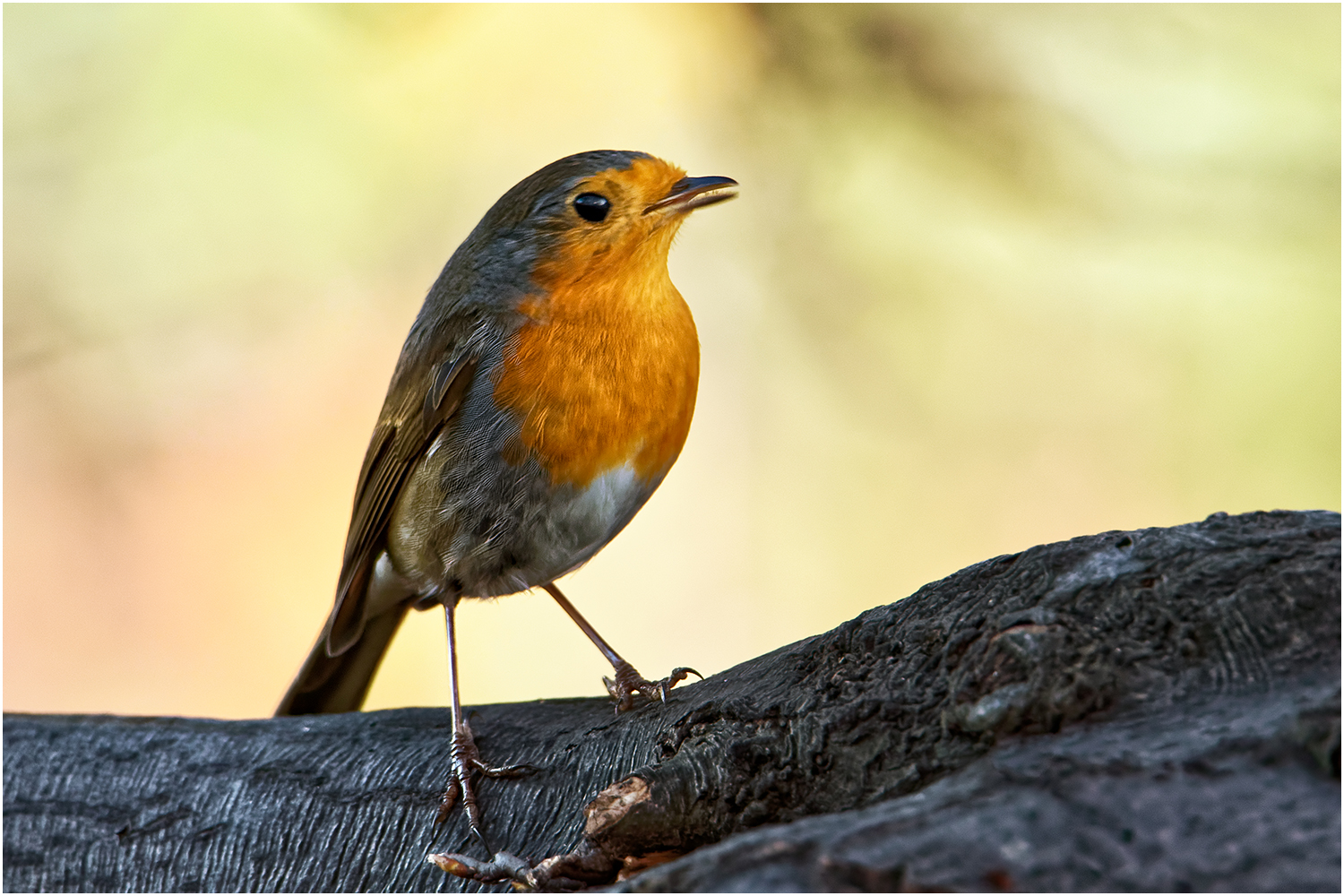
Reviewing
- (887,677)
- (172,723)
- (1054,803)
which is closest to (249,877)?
(172,723)

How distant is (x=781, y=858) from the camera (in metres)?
1.35

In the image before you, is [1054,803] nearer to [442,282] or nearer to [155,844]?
[155,844]

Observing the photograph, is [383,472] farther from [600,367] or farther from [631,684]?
[631,684]

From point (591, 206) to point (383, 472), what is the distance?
0.97 metres

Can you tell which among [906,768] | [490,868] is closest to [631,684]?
[490,868]

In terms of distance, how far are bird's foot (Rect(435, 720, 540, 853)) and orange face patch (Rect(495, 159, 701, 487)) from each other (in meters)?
0.68

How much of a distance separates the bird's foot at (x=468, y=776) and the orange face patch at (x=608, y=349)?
2.25 feet

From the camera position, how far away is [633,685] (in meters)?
2.83

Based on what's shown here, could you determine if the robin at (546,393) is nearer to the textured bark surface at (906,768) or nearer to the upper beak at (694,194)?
the upper beak at (694,194)

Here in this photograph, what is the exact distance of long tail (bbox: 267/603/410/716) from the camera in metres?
3.42

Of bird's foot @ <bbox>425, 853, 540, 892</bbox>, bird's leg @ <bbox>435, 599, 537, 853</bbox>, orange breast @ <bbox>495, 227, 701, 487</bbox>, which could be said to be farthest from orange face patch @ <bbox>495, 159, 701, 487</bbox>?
bird's foot @ <bbox>425, 853, 540, 892</bbox>

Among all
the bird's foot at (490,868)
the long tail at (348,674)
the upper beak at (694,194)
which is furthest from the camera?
the long tail at (348,674)

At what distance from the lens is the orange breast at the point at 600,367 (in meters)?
2.71

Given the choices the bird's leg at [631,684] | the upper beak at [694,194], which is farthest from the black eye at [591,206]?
the bird's leg at [631,684]
